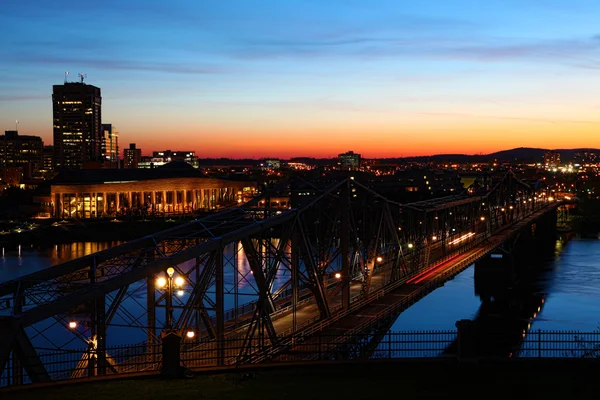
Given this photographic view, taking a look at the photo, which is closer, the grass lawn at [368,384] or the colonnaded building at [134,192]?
the grass lawn at [368,384]

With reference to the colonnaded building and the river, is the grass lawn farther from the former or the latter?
the colonnaded building

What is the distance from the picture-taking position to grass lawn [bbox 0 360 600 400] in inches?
657

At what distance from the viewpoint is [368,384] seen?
17.5 metres

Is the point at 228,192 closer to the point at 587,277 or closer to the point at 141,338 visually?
the point at 587,277

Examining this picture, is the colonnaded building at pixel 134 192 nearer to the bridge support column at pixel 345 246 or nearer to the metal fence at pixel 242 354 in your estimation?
the bridge support column at pixel 345 246

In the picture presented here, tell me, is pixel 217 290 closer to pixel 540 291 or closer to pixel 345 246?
pixel 345 246

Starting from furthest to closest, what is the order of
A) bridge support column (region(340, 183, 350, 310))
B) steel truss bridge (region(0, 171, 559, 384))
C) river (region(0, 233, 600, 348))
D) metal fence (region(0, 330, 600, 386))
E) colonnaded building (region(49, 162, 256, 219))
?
1. colonnaded building (region(49, 162, 256, 219))
2. river (region(0, 233, 600, 348))
3. bridge support column (region(340, 183, 350, 310))
4. steel truss bridge (region(0, 171, 559, 384))
5. metal fence (region(0, 330, 600, 386))

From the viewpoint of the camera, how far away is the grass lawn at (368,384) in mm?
16688

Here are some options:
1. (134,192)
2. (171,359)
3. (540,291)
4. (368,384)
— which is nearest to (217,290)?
(171,359)

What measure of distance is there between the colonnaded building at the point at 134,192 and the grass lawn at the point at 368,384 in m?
117

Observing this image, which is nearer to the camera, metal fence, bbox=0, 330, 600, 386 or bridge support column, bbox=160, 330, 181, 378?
bridge support column, bbox=160, 330, 181, 378

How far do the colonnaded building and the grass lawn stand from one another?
117020mm

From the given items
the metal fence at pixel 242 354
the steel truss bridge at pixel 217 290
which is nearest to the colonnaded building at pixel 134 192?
the steel truss bridge at pixel 217 290

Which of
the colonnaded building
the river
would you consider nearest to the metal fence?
the river
